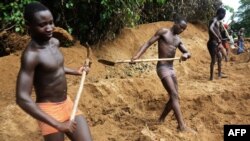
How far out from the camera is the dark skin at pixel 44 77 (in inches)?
128

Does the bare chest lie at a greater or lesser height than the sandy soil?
greater

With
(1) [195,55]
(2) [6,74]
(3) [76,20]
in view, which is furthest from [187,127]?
(1) [195,55]

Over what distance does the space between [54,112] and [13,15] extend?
5138mm

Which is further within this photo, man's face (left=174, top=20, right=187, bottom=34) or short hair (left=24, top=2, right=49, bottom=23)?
man's face (left=174, top=20, right=187, bottom=34)

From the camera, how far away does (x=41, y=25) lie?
3.45m

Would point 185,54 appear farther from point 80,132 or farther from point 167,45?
point 80,132

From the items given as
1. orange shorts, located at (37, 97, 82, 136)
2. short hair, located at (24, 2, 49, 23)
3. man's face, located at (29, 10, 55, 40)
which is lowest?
orange shorts, located at (37, 97, 82, 136)

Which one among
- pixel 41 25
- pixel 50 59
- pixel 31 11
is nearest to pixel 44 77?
pixel 50 59

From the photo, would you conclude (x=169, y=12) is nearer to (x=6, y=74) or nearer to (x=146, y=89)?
(x=146, y=89)

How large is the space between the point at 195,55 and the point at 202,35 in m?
1.91

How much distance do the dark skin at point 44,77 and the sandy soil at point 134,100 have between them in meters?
1.91

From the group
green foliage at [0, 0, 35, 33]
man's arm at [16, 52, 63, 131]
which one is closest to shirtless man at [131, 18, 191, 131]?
man's arm at [16, 52, 63, 131]

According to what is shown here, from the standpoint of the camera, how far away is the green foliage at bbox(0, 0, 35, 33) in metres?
8.25

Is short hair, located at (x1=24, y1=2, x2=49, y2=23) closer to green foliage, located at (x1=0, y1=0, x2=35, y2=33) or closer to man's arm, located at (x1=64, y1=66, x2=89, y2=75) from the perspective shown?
man's arm, located at (x1=64, y1=66, x2=89, y2=75)
